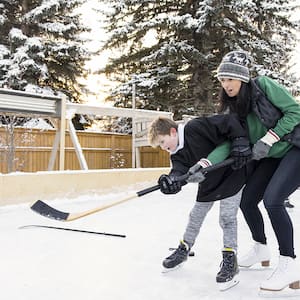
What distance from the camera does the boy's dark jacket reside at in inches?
84.4

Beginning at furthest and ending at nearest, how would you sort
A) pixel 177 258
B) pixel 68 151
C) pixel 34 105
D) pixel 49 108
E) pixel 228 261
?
pixel 68 151
pixel 49 108
pixel 34 105
pixel 177 258
pixel 228 261

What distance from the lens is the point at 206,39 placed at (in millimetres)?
13547

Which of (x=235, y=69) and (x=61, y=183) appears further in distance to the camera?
(x=61, y=183)

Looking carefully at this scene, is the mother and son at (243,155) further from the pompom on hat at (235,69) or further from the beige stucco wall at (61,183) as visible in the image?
the beige stucco wall at (61,183)

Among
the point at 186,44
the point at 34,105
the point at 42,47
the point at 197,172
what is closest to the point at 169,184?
the point at 197,172

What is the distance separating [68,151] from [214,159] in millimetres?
9147

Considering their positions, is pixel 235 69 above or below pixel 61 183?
above

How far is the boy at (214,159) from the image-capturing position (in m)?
2.09

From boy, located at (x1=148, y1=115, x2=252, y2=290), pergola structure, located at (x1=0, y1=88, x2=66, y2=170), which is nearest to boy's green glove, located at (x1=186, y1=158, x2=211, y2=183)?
boy, located at (x1=148, y1=115, x2=252, y2=290)

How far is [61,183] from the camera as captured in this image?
5355mm

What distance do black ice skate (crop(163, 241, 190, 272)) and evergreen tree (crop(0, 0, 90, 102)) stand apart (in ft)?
34.5

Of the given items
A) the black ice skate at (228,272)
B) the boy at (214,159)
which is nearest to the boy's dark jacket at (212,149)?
the boy at (214,159)

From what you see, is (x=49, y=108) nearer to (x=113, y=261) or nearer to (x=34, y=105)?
(x=34, y=105)

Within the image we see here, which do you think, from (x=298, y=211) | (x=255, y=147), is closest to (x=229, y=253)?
(x=255, y=147)
